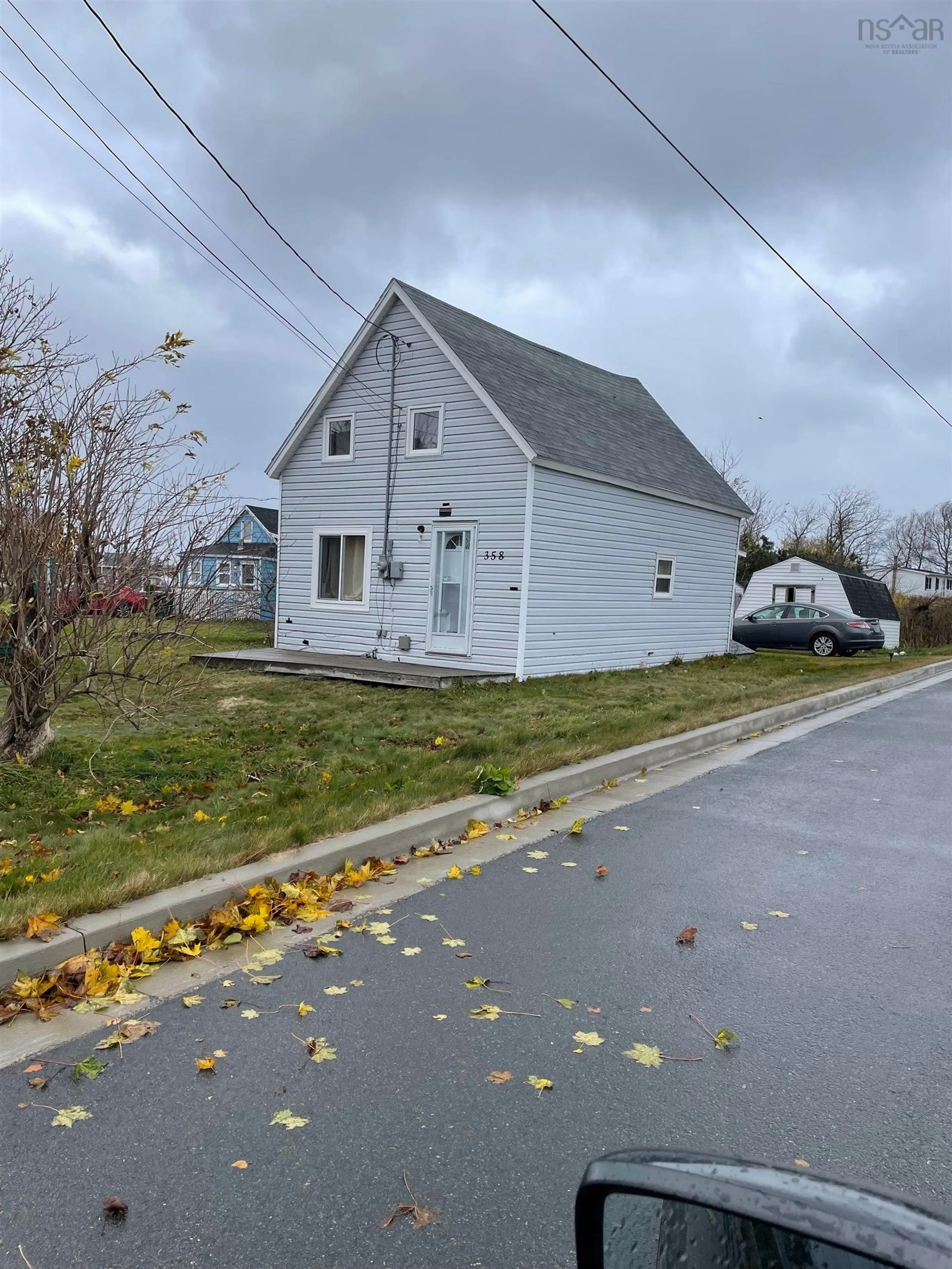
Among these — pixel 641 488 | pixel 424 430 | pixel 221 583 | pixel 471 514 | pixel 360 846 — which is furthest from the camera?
pixel 641 488

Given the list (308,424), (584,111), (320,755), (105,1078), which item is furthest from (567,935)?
(308,424)

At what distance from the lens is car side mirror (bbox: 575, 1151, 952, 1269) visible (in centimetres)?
104

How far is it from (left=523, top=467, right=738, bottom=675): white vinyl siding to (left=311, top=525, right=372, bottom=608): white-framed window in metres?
3.81

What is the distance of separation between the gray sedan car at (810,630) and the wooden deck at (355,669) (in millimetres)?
12941

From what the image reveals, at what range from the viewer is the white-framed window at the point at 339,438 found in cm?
1781

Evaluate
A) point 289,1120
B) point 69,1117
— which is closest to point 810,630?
point 289,1120

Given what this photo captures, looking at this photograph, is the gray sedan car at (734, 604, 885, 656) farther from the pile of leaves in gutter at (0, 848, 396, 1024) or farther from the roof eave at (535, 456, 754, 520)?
the pile of leaves in gutter at (0, 848, 396, 1024)

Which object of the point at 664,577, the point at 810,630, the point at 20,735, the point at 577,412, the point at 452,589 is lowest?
the point at 20,735

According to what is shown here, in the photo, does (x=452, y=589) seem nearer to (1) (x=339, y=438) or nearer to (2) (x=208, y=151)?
(1) (x=339, y=438)

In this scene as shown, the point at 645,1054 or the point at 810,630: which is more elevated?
the point at 810,630

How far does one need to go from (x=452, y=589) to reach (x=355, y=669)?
2.48 metres

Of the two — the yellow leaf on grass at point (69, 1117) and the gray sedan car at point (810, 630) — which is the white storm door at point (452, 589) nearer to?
the gray sedan car at point (810, 630)

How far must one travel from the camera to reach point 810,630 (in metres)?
24.6

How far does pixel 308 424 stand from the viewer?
719 inches
